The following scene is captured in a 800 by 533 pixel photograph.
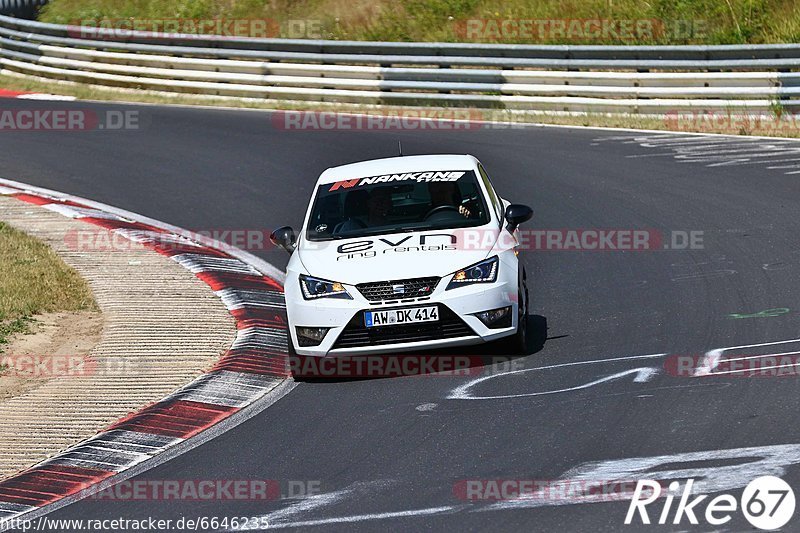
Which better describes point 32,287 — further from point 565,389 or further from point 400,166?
point 565,389

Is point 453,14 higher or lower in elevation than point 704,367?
higher

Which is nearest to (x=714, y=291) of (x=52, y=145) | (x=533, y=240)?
(x=533, y=240)

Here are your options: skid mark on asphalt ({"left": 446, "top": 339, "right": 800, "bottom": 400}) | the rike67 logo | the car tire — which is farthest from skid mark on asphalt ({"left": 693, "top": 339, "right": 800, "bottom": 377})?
the rike67 logo

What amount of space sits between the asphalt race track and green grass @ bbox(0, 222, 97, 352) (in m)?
2.27

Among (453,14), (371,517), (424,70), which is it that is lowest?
(371,517)

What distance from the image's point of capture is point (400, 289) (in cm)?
916

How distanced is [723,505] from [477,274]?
3.65 metres

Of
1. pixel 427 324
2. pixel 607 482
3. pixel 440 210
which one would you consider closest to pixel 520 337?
pixel 427 324

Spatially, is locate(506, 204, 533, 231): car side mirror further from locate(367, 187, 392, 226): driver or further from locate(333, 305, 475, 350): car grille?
locate(333, 305, 475, 350): car grille

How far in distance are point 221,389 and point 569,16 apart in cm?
1829

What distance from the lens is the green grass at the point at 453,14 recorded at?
23.6 m

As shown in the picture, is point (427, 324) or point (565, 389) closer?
point (565, 389)

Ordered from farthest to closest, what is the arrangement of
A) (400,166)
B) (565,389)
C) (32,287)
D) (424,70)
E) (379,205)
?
(424,70), (32,287), (400,166), (379,205), (565,389)

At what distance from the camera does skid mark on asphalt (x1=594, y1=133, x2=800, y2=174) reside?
660 inches
